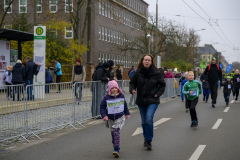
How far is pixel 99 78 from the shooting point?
11.7 m

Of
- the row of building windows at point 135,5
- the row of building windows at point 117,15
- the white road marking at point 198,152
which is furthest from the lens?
the row of building windows at point 135,5

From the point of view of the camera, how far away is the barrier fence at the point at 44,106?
25.9ft

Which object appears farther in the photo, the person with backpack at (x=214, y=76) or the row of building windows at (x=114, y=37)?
the row of building windows at (x=114, y=37)

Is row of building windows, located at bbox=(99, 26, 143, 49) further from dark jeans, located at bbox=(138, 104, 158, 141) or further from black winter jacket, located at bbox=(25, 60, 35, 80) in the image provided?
dark jeans, located at bbox=(138, 104, 158, 141)

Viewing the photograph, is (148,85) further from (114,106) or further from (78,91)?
(78,91)

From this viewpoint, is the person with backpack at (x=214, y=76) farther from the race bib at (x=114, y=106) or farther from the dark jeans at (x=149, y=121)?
the race bib at (x=114, y=106)

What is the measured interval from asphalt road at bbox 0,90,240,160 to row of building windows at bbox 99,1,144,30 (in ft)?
58.6

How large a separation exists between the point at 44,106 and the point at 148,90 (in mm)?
3088

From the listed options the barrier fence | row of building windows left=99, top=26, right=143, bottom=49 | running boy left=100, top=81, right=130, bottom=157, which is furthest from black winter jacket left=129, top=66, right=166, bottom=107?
row of building windows left=99, top=26, right=143, bottom=49

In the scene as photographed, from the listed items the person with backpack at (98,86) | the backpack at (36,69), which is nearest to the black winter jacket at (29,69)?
the backpack at (36,69)

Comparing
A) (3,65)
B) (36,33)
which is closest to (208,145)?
(36,33)

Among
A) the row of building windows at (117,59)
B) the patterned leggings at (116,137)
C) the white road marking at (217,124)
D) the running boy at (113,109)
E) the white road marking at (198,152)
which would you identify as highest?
the row of building windows at (117,59)

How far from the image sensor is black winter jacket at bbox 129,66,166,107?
7.02 meters

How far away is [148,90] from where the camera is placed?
7035mm
